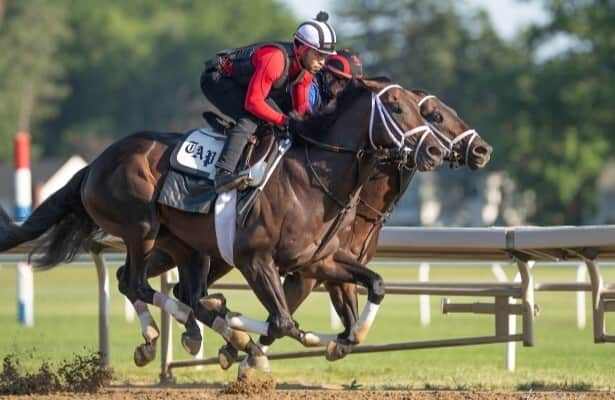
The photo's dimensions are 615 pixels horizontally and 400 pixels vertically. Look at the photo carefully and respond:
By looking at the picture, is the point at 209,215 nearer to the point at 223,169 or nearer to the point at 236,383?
the point at 223,169

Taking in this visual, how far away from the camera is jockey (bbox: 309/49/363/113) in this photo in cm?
818

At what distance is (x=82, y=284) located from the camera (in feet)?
85.9

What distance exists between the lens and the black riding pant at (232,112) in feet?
Answer: 26.0

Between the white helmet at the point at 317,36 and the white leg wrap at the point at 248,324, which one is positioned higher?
the white helmet at the point at 317,36

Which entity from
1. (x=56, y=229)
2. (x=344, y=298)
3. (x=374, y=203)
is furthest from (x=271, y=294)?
(x=56, y=229)

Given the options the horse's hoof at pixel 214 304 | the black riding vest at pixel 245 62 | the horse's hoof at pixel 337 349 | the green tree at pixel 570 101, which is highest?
the green tree at pixel 570 101

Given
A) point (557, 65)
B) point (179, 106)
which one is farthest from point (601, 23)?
point (179, 106)

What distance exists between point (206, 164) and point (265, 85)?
2.01ft

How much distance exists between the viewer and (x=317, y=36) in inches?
309

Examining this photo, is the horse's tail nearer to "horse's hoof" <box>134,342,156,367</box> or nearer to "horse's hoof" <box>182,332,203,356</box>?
"horse's hoof" <box>134,342,156,367</box>

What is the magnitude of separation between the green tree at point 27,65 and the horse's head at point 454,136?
6209cm

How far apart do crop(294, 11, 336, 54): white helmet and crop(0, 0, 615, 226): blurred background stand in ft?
142

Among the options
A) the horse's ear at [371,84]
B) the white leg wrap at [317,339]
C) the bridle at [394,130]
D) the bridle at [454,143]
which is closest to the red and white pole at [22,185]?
the white leg wrap at [317,339]

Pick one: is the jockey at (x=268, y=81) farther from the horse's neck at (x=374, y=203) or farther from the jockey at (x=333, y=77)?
the horse's neck at (x=374, y=203)
